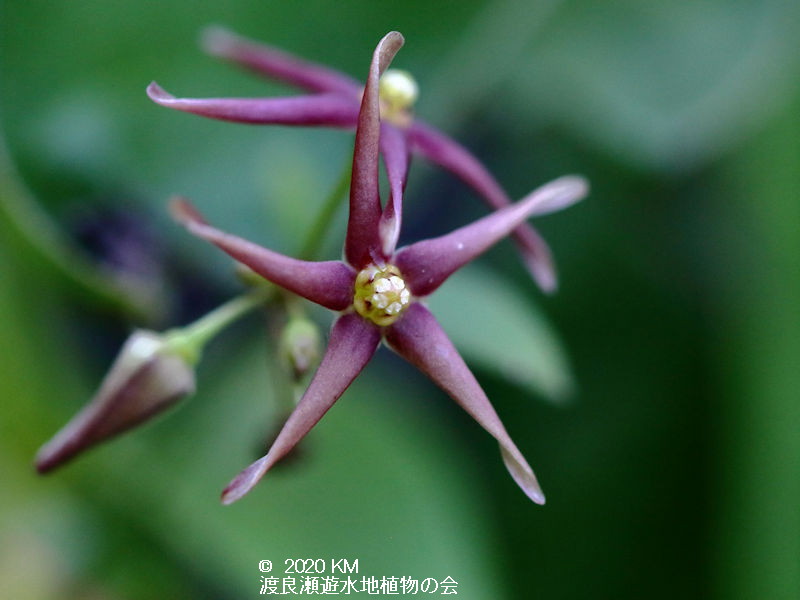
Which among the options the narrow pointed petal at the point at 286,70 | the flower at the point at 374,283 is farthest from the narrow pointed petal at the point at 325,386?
the narrow pointed petal at the point at 286,70

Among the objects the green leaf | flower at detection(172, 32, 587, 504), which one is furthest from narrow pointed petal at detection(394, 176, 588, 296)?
the green leaf

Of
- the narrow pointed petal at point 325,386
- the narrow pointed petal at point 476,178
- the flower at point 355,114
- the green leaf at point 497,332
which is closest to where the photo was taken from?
the narrow pointed petal at point 325,386

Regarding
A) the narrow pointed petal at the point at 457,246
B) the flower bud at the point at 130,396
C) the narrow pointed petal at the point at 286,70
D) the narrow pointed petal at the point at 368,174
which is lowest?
the flower bud at the point at 130,396

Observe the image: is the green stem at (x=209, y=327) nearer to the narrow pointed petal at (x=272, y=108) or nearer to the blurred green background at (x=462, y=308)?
the narrow pointed petal at (x=272, y=108)

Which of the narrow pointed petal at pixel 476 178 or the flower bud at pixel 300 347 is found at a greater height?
the narrow pointed petal at pixel 476 178

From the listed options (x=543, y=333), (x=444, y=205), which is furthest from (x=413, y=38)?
(x=543, y=333)

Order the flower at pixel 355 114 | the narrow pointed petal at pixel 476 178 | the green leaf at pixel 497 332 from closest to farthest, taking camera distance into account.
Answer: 1. the flower at pixel 355 114
2. the narrow pointed petal at pixel 476 178
3. the green leaf at pixel 497 332

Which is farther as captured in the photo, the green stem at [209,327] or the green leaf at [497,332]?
the green leaf at [497,332]

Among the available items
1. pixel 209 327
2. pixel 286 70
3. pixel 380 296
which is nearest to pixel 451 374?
pixel 380 296
